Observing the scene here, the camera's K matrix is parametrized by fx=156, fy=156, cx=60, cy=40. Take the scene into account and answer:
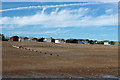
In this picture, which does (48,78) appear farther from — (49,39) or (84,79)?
(49,39)

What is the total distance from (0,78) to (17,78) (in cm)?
76

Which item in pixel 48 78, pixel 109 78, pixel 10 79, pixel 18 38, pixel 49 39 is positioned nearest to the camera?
pixel 10 79

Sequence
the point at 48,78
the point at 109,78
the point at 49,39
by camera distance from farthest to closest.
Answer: the point at 49,39 → the point at 109,78 → the point at 48,78

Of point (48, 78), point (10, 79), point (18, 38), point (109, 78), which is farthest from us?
point (18, 38)

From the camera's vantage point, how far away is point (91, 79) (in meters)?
7.79

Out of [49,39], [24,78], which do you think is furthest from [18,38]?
[24,78]

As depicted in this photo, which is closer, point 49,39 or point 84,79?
point 84,79

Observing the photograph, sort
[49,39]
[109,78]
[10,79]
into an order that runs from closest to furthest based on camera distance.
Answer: [10,79] < [109,78] < [49,39]

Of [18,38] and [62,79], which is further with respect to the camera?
[18,38]

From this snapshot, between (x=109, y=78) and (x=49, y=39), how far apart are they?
100 metres

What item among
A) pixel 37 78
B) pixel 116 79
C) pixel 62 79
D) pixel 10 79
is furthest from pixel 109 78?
pixel 10 79

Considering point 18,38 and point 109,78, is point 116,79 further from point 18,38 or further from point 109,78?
point 18,38

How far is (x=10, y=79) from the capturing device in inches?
282

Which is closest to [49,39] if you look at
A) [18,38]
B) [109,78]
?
[18,38]
